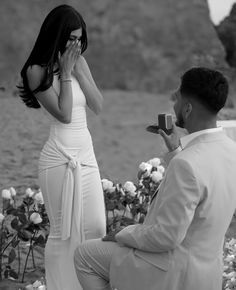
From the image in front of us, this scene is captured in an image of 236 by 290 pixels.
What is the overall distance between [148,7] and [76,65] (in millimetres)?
5527

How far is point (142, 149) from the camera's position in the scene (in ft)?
27.4

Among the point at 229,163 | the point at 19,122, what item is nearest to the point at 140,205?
the point at 229,163

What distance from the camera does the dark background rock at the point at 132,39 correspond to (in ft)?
27.2

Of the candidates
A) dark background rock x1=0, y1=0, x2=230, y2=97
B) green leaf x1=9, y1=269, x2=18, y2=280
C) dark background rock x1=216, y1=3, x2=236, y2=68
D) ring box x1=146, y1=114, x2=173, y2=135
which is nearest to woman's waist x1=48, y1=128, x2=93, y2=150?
ring box x1=146, y1=114, x2=173, y2=135

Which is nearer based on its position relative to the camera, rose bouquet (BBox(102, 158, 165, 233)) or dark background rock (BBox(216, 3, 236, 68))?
rose bouquet (BBox(102, 158, 165, 233))

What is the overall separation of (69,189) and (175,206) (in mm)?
904

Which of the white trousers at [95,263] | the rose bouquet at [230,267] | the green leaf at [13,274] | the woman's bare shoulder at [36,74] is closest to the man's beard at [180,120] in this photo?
the white trousers at [95,263]

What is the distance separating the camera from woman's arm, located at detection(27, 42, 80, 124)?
3.17 m

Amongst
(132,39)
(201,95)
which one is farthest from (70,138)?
(132,39)

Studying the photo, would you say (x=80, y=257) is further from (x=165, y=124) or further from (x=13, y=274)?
(x=13, y=274)

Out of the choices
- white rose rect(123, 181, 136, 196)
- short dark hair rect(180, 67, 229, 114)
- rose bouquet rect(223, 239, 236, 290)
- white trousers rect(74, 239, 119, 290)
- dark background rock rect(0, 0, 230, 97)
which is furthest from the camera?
dark background rock rect(0, 0, 230, 97)

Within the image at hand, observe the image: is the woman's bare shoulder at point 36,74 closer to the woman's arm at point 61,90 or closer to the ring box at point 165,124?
the woman's arm at point 61,90

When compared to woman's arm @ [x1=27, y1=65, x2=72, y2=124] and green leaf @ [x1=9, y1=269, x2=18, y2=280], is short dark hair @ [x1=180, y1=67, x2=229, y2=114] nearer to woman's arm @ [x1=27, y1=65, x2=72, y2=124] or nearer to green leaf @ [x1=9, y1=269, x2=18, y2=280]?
woman's arm @ [x1=27, y1=65, x2=72, y2=124]

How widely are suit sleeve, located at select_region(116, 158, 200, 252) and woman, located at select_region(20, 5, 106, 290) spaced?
2.65 ft
